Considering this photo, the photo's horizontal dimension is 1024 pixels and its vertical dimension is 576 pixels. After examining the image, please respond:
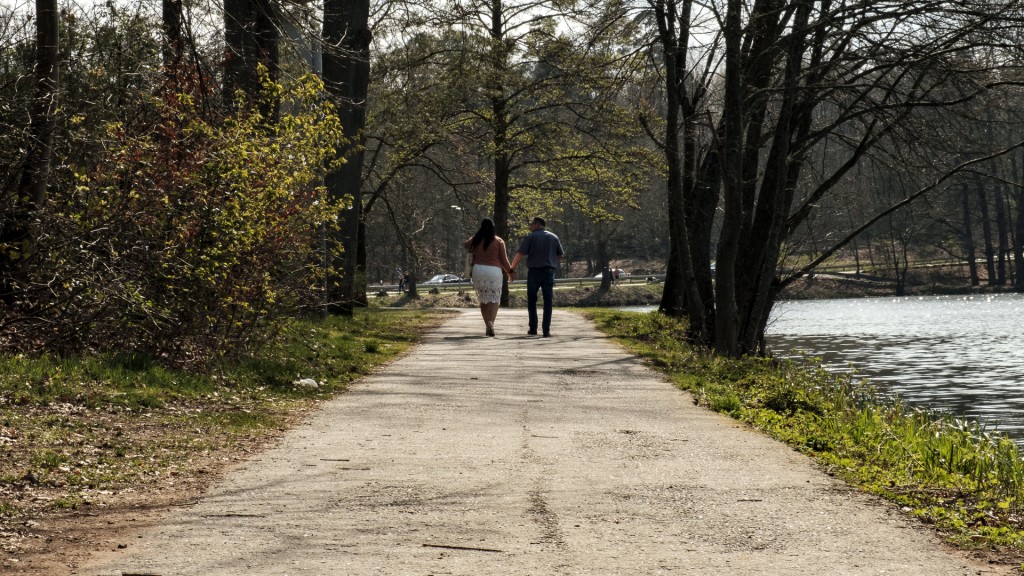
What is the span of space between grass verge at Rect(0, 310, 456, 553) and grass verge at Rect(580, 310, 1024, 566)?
3.98 metres

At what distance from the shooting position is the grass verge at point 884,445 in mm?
5840

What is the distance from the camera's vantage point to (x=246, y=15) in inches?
663

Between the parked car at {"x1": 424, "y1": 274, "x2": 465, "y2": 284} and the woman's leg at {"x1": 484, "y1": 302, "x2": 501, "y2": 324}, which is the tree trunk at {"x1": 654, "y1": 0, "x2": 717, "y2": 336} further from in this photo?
the parked car at {"x1": 424, "y1": 274, "x2": 465, "y2": 284}

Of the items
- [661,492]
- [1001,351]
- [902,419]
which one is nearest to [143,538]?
[661,492]

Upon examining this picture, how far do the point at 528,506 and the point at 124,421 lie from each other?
3798 millimetres

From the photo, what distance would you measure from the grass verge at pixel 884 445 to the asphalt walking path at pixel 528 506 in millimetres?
227

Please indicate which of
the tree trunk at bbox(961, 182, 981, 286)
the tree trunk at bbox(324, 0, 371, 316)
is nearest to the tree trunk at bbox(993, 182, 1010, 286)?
the tree trunk at bbox(961, 182, 981, 286)

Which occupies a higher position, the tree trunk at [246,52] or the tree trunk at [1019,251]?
the tree trunk at [246,52]

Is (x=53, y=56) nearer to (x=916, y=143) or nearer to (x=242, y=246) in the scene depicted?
(x=242, y=246)

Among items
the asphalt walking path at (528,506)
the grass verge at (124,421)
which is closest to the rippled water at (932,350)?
the asphalt walking path at (528,506)

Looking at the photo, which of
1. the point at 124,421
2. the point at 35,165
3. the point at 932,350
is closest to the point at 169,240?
the point at 35,165

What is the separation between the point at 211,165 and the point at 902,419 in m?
7.13

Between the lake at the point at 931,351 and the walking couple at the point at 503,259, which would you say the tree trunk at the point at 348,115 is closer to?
the walking couple at the point at 503,259

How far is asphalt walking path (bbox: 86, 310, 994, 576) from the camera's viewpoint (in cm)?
483
